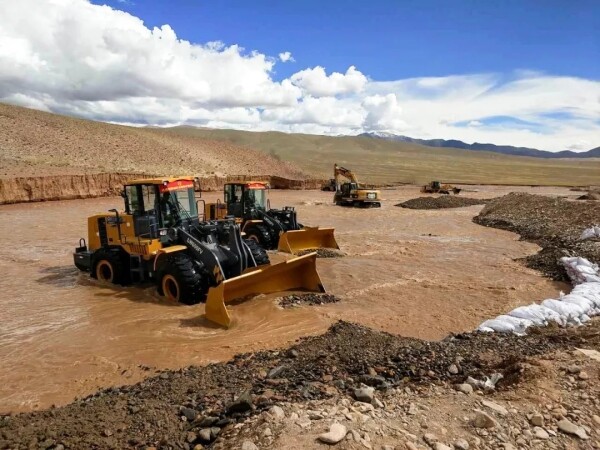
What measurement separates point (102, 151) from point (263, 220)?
38.4m

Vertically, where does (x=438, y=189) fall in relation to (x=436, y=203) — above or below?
above

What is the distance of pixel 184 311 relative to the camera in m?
8.85

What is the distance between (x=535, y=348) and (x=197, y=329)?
5.15 m

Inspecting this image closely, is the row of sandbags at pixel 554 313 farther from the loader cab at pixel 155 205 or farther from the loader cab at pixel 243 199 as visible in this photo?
the loader cab at pixel 243 199

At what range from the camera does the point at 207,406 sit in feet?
15.5

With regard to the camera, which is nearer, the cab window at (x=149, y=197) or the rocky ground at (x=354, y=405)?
the rocky ground at (x=354, y=405)

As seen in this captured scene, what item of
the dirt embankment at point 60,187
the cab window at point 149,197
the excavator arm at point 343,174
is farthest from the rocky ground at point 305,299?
the excavator arm at point 343,174

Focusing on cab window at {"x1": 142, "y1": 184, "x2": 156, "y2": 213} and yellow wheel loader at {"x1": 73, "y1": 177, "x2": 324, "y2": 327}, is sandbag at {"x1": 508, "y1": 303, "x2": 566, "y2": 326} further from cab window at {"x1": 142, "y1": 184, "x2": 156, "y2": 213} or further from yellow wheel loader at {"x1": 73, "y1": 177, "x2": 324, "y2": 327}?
cab window at {"x1": 142, "y1": 184, "x2": 156, "y2": 213}

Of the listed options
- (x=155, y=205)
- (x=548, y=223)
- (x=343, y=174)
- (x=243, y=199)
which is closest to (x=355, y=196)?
(x=343, y=174)

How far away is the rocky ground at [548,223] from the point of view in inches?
498

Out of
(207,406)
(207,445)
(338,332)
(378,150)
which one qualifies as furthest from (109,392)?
(378,150)

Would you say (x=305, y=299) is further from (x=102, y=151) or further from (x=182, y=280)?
(x=102, y=151)

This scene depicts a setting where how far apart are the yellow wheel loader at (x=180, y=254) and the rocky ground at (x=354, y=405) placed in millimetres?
3126

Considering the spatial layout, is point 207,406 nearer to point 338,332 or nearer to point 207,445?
point 207,445
